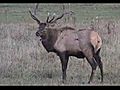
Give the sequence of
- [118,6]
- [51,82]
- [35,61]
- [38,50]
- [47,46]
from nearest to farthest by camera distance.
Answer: [51,82]
[47,46]
[35,61]
[38,50]
[118,6]

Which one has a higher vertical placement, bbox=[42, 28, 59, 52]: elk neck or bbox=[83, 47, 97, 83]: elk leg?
bbox=[42, 28, 59, 52]: elk neck

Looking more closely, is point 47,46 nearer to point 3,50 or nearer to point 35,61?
point 35,61

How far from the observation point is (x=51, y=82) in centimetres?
1145

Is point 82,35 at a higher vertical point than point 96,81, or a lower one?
higher

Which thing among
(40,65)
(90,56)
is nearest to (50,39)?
(90,56)

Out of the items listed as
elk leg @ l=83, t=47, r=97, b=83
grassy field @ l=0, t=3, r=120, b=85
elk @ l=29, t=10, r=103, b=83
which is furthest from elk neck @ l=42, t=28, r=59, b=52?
elk leg @ l=83, t=47, r=97, b=83

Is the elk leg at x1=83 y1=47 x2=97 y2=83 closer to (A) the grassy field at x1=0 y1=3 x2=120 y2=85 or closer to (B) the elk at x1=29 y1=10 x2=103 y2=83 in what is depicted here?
(B) the elk at x1=29 y1=10 x2=103 y2=83

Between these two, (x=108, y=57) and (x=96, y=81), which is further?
(x=108, y=57)

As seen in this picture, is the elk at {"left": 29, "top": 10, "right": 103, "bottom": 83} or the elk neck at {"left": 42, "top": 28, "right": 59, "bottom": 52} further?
the elk neck at {"left": 42, "top": 28, "right": 59, "bottom": 52}

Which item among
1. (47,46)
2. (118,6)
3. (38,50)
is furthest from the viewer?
(118,6)

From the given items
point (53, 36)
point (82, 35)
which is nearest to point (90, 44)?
point (82, 35)

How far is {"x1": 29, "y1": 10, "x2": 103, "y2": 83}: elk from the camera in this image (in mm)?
11852

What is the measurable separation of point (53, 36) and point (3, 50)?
3.22m

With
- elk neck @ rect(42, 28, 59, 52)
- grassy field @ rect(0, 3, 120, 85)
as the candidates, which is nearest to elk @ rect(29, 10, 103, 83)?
elk neck @ rect(42, 28, 59, 52)
